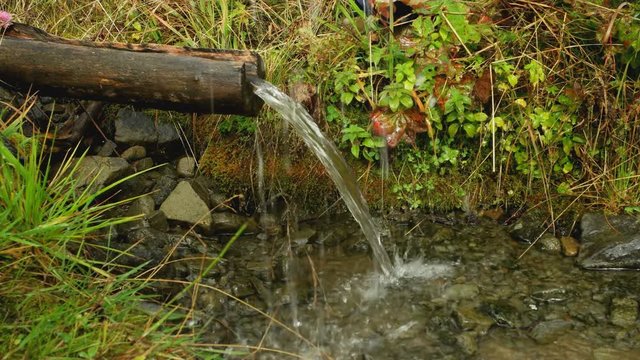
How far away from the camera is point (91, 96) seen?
9.73 ft

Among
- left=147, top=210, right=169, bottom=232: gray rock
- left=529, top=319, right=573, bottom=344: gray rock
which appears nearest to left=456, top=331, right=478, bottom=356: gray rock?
left=529, top=319, right=573, bottom=344: gray rock

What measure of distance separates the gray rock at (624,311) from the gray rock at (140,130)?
8.00 feet

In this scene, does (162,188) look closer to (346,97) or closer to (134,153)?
(134,153)

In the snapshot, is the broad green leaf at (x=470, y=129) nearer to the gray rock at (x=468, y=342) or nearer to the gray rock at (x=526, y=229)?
the gray rock at (x=526, y=229)

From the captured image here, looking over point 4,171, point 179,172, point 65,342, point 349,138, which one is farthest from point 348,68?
point 65,342

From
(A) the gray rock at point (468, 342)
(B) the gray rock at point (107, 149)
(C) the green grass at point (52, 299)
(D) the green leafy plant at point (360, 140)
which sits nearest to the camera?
(C) the green grass at point (52, 299)

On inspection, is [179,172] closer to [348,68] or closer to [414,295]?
[348,68]

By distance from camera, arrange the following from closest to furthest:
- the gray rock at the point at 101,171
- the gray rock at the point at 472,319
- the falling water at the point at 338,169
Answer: the gray rock at the point at 472,319, the falling water at the point at 338,169, the gray rock at the point at 101,171

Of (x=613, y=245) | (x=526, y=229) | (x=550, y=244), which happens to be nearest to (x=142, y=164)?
(x=526, y=229)

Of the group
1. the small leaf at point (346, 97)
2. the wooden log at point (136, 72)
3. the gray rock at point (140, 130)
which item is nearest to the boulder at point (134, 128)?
the gray rock at point (140, 130)

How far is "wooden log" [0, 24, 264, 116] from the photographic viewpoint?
9.23 ft

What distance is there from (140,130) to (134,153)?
13cm

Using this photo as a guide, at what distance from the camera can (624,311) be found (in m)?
2.92

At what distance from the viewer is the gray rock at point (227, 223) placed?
356 cm
